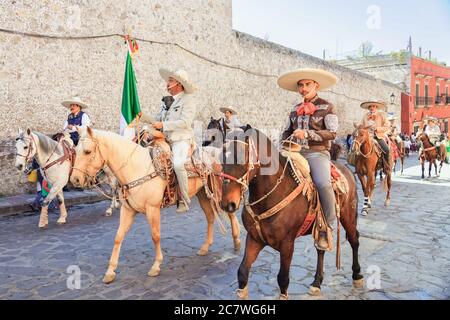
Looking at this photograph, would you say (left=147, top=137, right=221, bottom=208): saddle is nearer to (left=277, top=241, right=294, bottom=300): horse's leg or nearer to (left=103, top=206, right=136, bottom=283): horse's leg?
(left=103, top=206, right=136, bottom=283): horse's leg

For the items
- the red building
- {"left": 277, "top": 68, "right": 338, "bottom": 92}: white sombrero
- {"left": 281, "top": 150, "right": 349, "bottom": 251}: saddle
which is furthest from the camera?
the red building

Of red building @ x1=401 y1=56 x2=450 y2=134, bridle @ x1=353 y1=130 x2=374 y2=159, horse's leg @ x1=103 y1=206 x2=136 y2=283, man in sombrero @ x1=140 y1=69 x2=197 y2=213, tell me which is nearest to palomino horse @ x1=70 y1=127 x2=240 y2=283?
horse's leg @ x1=103 y1=206 x2=136 y2=283

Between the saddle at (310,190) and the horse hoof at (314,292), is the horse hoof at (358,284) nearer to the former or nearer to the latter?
the horse hoof at (314,292)

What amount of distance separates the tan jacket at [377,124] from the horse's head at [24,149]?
7.15m

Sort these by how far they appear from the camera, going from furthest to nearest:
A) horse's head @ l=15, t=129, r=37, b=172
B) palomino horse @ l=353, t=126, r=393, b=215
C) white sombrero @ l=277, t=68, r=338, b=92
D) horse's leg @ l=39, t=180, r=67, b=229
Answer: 1. palomino horse @ l=353, t=126, r=393, b=215
2. horse's leg @ l=39, t=180, r=67, b=229
3. horse's head @ l=15, t=129, r=37, b=172
4. white sombrero @ l=277, t=68, r=338, b=92

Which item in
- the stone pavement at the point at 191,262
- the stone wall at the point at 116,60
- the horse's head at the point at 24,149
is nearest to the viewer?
the stone pavement at the point at 191,262

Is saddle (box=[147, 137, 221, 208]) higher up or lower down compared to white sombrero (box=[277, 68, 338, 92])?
lower down

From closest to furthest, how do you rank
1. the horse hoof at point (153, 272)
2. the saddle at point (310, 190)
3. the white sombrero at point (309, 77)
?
the saddle at point (310, 190)
the white sombrero at point (309, 77)
the horse hoof at point (153, 272)

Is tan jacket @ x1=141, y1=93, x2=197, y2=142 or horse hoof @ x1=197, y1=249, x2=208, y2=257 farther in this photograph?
horse hoof @ x1=197, y1=249, x2=208, y2=257

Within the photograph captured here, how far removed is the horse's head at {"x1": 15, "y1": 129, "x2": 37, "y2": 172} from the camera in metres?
6.27

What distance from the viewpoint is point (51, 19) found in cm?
959

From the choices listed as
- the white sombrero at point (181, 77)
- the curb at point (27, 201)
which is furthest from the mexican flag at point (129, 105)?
the curb at point (27, 201)

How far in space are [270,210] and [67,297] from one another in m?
2.43

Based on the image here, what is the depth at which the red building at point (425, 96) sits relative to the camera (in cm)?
3372
